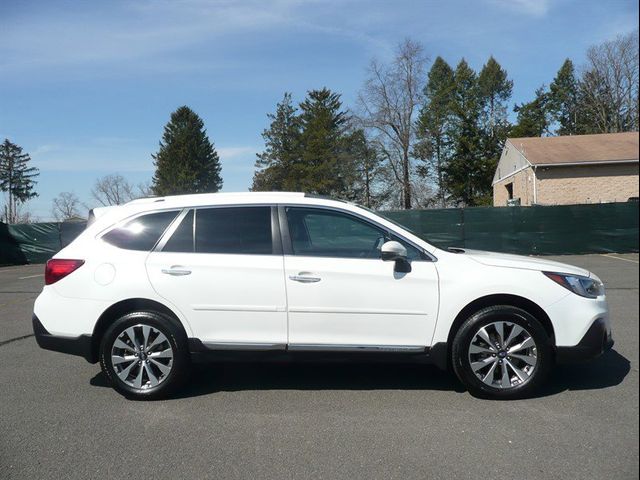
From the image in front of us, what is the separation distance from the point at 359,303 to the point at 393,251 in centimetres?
53

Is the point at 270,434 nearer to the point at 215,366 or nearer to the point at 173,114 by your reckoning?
the point at 215,366

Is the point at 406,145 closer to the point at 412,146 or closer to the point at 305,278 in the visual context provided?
the point at 412,146

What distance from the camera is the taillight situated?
465cm

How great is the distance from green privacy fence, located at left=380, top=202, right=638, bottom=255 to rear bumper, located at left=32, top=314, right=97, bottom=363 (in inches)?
586

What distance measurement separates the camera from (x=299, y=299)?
4383 millimetres

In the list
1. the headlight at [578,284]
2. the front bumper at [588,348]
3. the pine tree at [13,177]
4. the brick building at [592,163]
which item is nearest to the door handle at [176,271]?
the brick building at [592,163]

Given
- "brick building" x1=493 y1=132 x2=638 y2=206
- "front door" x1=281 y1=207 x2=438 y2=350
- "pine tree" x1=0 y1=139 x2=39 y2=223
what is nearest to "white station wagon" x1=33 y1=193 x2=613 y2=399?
"front door" x1=281 y1=207 x2=438 y2=350

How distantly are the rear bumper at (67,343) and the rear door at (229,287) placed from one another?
84cm

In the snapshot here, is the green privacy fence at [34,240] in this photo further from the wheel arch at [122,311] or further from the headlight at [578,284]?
the headlight at [578,284]

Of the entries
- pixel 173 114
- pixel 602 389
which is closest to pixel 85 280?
pixel 602 389

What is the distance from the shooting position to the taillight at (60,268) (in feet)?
15.3

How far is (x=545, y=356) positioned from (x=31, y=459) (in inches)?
158

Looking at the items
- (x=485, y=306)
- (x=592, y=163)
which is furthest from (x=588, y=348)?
(x=592, y=163)

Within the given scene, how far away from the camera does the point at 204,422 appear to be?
4043 mm
